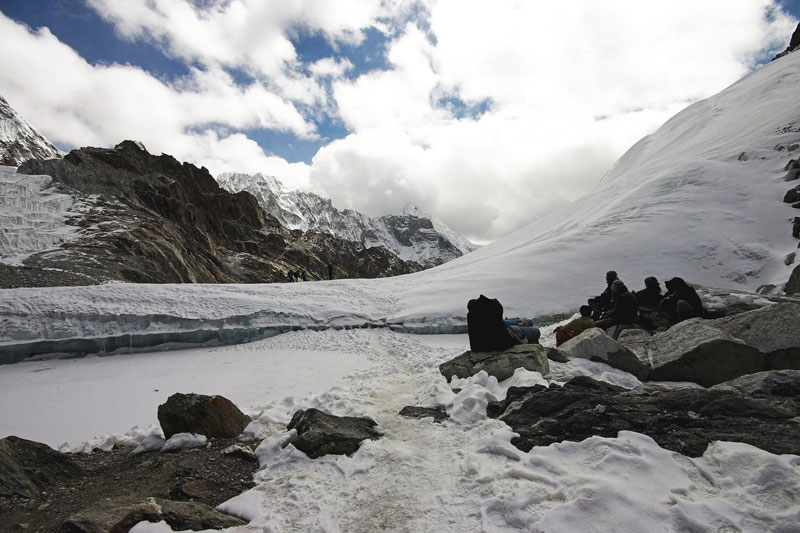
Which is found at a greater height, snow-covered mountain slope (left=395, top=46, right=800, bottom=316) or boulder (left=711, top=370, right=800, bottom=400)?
snow-covered mountain slope (left=395, top=46, right=800, bottom=316)

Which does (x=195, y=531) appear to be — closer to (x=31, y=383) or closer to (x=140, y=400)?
(x=140, y=400)

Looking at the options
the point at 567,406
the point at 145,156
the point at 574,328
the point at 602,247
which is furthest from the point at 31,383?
the point at 145,156

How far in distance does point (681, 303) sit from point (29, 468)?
9.98 m

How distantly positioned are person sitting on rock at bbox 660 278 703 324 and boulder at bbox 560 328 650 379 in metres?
2.45

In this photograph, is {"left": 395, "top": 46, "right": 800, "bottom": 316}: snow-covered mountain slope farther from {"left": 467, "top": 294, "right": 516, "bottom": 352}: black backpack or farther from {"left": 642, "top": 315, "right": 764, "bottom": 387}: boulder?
{"left": 642, "top": 315, "right": 764, "bottom": 387}: boulder

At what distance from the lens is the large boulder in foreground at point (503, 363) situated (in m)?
5.79

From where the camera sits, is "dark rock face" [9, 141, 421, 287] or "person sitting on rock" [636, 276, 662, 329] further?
"dark rock face" [9, 141, 421, 287]

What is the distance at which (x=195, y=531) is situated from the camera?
8.36 feet

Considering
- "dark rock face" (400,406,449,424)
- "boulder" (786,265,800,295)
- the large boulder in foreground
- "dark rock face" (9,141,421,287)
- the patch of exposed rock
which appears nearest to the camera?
the patch of exposed rock

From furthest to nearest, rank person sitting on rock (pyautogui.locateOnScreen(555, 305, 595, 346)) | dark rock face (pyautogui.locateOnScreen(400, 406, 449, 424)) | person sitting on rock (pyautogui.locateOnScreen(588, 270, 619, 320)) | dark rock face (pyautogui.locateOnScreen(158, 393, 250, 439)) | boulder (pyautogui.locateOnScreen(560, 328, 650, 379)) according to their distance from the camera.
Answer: person sitting on rock (pyautogui.locateOnScreen(588, 270, 619, 320))
person sitting on rock (pyautogui.locateOnScreen(555, 305, 595, 346))
boulder (pyautogui.locateOnScreen(560, 328, 650, 379))
dark rock face (pyautogui.locateOnScreen(400, 406, 449, 424))
dark rock face (pyautogui.locateOnScreen(158, 393, 250, 439))

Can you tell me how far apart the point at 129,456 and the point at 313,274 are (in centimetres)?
7961

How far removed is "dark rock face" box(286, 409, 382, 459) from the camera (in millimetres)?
3752

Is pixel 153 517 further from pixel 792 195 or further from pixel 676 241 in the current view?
pixel 792 195

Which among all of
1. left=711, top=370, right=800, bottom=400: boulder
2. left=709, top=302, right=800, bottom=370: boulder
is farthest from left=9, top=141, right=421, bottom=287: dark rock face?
left=709, top=302, right=800, bottom=370: boulder
